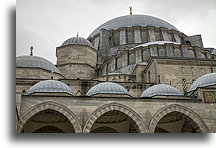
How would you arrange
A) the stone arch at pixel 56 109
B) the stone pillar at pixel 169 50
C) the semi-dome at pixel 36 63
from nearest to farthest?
the stone arch at pixel 56 109
the semi-dome at pixel 36 63
the stone pillar at pixel 169 50

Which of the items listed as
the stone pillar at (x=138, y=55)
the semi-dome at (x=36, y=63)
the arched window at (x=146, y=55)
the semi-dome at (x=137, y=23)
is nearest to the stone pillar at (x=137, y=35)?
the semi-dome at (x=137, y=23)

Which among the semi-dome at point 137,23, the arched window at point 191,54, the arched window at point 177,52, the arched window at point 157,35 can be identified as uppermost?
the semi-dome at point 137,23

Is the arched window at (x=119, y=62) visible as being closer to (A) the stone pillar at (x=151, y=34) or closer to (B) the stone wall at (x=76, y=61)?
(B) the stone wall at (x=76, y=61)

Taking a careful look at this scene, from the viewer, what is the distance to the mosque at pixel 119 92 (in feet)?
34.1

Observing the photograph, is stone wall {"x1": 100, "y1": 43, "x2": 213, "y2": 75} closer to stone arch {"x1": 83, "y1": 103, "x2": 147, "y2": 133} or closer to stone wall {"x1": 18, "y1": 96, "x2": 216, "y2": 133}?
stone wall {"x1": 18, "y1": 96, "x2": 216, "y2": 133}

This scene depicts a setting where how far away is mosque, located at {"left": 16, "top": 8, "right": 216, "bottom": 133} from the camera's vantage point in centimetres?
1038

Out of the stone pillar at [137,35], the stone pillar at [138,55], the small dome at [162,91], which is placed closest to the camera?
the small dome at [162,91]

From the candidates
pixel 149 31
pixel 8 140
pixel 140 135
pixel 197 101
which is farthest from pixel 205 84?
pixel 149 31

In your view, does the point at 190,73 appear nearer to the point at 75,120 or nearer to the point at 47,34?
the point at 75,120

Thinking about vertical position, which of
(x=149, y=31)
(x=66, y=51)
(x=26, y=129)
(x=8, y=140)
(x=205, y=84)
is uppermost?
(x=149, y=31)

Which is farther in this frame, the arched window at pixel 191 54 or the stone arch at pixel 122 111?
the arched window at pixel 191 54

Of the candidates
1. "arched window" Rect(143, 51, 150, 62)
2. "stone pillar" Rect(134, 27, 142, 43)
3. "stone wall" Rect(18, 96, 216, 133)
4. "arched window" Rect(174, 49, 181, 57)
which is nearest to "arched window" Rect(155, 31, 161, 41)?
"stone pillar" Rect(134, 27, 142, 43)

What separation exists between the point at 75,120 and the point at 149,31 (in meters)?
13.9
